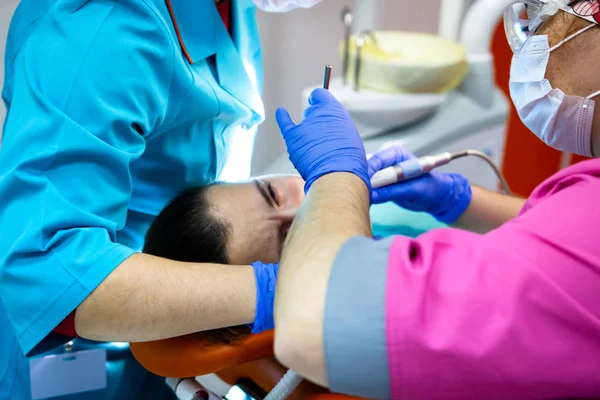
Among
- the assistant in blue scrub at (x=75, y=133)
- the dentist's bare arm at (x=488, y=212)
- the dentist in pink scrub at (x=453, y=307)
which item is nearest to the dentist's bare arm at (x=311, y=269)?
the dentist in pink scrub at (x=453, y=307)

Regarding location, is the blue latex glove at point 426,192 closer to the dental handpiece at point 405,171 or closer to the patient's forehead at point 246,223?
the dental handpiece at point 405,171

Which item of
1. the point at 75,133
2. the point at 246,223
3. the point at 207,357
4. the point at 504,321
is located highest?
the point at 75,133

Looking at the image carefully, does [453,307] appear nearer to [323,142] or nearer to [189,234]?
[323,142]

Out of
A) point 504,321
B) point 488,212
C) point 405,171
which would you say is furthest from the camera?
point 488,212

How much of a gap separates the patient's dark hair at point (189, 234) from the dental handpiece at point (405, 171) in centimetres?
37

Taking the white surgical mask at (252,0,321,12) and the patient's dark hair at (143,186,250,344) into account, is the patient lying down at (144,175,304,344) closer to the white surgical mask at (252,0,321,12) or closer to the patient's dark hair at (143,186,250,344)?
the patient's dark hair at (143,186,250,344)

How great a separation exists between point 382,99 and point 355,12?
66 cm

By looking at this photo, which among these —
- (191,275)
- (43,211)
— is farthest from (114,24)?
(191,275)

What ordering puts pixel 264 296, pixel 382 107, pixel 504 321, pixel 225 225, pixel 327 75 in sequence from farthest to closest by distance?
1. pixel 382 107
2. pixel 225 225
3. pixel 327 75
4. pixel 264 296
5. pixel 504 321

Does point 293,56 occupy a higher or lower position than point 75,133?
lower

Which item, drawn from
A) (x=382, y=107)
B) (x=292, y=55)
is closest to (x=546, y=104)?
(x=382, y=107)

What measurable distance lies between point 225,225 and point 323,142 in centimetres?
34

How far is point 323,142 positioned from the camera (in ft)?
3.54

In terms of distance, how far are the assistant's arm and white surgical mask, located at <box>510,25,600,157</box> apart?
1.90 ft
